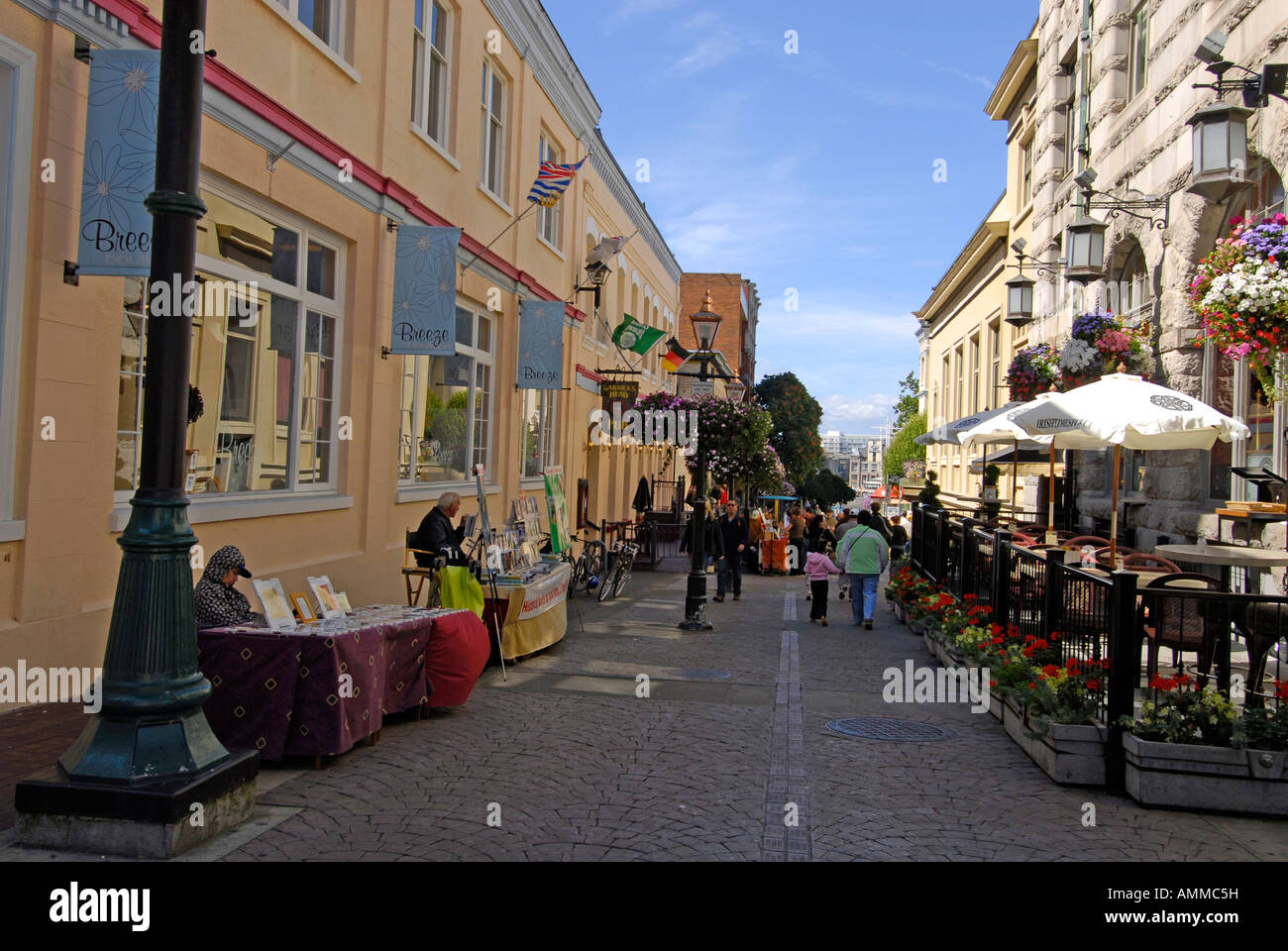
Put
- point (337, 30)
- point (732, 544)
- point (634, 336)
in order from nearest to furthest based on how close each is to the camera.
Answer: point (337, 30), point (732, 544), point (634, 336)

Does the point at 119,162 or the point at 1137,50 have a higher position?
the point at 1137,50

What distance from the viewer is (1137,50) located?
16.0 metres

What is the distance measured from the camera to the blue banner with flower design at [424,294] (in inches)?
412

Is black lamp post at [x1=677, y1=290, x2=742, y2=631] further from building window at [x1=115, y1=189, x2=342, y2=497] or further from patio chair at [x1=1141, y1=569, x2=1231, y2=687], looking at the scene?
patio chair at [x1=1141, y1=569, x2=1231, y2=687]

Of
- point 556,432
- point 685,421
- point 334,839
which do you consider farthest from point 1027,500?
point 334,839

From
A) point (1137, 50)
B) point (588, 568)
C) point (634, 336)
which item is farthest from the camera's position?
point (634, 336)

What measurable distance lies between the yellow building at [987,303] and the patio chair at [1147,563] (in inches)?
330

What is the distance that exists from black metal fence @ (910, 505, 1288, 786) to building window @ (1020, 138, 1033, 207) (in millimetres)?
18099

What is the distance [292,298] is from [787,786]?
632 cm

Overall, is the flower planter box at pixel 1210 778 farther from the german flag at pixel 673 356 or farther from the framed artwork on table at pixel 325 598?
the german flag at pixel 673 356

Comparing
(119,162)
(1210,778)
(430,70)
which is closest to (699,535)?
(430,70)

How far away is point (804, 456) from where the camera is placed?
5847 centimetres

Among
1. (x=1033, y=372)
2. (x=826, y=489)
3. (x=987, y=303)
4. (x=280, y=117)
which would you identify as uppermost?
(x=987, y=303)

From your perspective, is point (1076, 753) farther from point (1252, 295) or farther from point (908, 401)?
point (908, 401)
